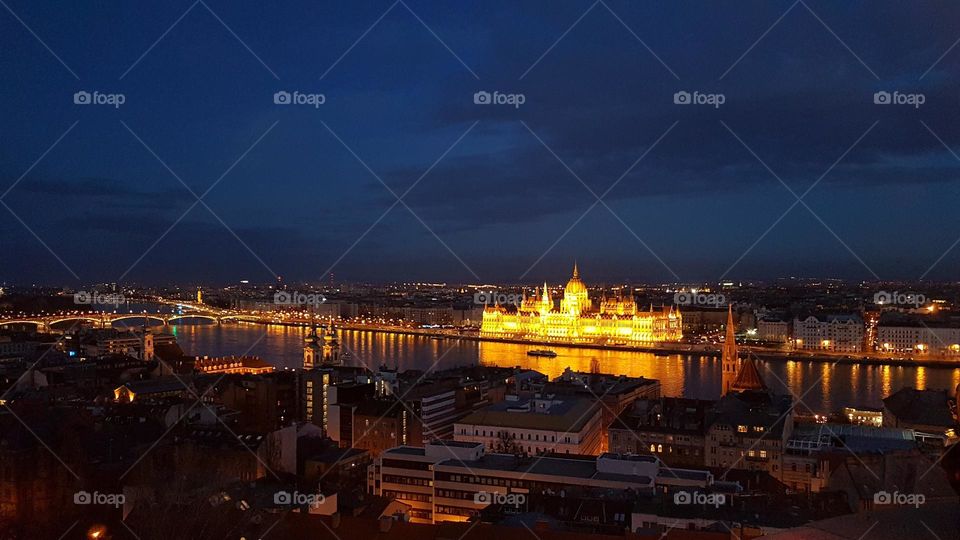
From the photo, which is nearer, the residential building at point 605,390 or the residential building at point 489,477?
the residential building at point 489,477

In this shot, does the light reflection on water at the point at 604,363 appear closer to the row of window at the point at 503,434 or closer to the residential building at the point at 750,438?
the residential building at the point at 750,438

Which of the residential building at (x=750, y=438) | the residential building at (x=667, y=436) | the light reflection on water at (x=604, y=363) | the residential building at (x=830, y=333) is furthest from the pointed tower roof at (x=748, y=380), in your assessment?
the residential building at (x=830, y=333)

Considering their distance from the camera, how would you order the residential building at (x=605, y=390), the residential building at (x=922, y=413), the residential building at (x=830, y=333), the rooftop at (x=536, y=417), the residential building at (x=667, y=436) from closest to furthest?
the residential building at (x=667, y=436), the rooftop at (x=536, y=417), the residential building at (x=922, y=413), the residential building at (x=605, y=390), the residential building at (x=830, y=333)

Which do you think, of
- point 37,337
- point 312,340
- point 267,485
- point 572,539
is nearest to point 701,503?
Result: point 572,539

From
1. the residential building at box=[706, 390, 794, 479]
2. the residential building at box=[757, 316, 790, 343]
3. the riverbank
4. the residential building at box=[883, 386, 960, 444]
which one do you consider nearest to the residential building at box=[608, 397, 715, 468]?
the residential building at box=[706, 390, 794, 479]

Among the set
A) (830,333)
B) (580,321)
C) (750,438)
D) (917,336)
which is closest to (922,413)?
(750,438)

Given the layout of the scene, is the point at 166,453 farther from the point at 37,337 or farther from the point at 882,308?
the point at 882,308

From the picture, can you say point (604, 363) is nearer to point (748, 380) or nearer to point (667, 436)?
point (748, 380)
